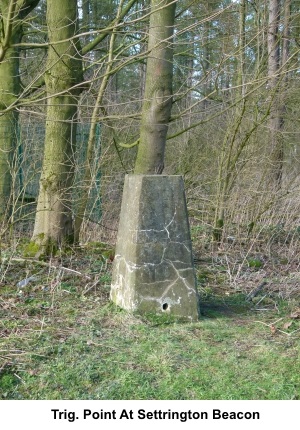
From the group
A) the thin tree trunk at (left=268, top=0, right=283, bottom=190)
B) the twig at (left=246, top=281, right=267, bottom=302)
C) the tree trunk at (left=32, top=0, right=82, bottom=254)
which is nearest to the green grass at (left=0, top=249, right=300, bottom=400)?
the twig at (left=246, top=281, right=267, bottom=302)

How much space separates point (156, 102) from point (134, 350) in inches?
157

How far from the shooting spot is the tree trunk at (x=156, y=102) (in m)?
7.14

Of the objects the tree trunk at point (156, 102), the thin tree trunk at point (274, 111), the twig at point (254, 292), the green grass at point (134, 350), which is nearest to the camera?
the green grass at point (134, 350)

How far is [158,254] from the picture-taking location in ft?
17.1

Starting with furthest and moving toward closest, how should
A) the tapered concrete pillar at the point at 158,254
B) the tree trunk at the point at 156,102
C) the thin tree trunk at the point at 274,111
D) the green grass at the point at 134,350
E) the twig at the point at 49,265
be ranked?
1. the thin tree trunk at the point at 274,111
2. the tree trunk at the point at 156,102
3. the twig at the point at 49,265
4. the tapered concrete pillar at the point at 158,254
5. the green grass at the point at 134,350

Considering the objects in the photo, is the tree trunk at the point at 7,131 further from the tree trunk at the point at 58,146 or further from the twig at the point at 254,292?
the twig at the point at 254,292

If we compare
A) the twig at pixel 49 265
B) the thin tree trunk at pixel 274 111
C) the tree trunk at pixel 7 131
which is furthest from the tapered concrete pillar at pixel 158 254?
the tree trunk at pixel 7 131

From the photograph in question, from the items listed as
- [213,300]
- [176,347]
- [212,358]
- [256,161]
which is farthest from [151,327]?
[256,161]

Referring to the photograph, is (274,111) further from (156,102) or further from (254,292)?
(254,292)

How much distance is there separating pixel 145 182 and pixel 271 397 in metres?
2.38

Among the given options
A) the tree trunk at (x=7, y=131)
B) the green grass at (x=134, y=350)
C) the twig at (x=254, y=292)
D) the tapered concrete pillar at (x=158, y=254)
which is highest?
the tree trunk at (x=7, y=131)

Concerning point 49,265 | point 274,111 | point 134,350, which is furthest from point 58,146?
point 274,111

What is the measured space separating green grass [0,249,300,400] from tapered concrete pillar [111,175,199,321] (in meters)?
0.19

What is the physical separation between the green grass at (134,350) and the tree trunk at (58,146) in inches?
55.8
